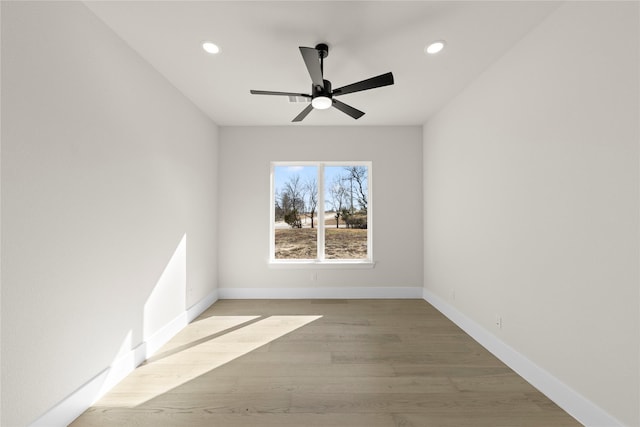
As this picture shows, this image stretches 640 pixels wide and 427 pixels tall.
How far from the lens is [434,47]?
88.3 inches

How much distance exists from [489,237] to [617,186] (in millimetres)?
1145

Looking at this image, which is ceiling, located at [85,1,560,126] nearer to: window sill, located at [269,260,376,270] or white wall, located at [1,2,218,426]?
white wall, located at [1,2,218,426]

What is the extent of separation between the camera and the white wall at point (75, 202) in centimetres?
138

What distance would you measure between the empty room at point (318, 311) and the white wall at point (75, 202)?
0.01 m

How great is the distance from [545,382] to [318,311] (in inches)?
89.7

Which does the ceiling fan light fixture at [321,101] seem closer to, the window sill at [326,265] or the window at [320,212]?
the window at [320,212]

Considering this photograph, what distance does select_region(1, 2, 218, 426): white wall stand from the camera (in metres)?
1.38

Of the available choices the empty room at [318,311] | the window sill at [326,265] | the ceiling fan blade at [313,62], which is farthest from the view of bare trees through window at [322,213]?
the ceiling fan blade at [313,62]

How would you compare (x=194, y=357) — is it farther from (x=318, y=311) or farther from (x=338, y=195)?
(x=338, y=195)

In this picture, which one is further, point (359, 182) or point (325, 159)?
point (359, 182)

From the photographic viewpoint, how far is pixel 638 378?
1356 millimetres

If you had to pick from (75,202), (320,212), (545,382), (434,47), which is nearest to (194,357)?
(75,202)

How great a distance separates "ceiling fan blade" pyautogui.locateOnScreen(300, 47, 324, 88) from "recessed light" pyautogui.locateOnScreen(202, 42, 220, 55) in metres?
0.83

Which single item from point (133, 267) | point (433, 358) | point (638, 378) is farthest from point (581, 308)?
point (133, 267)
